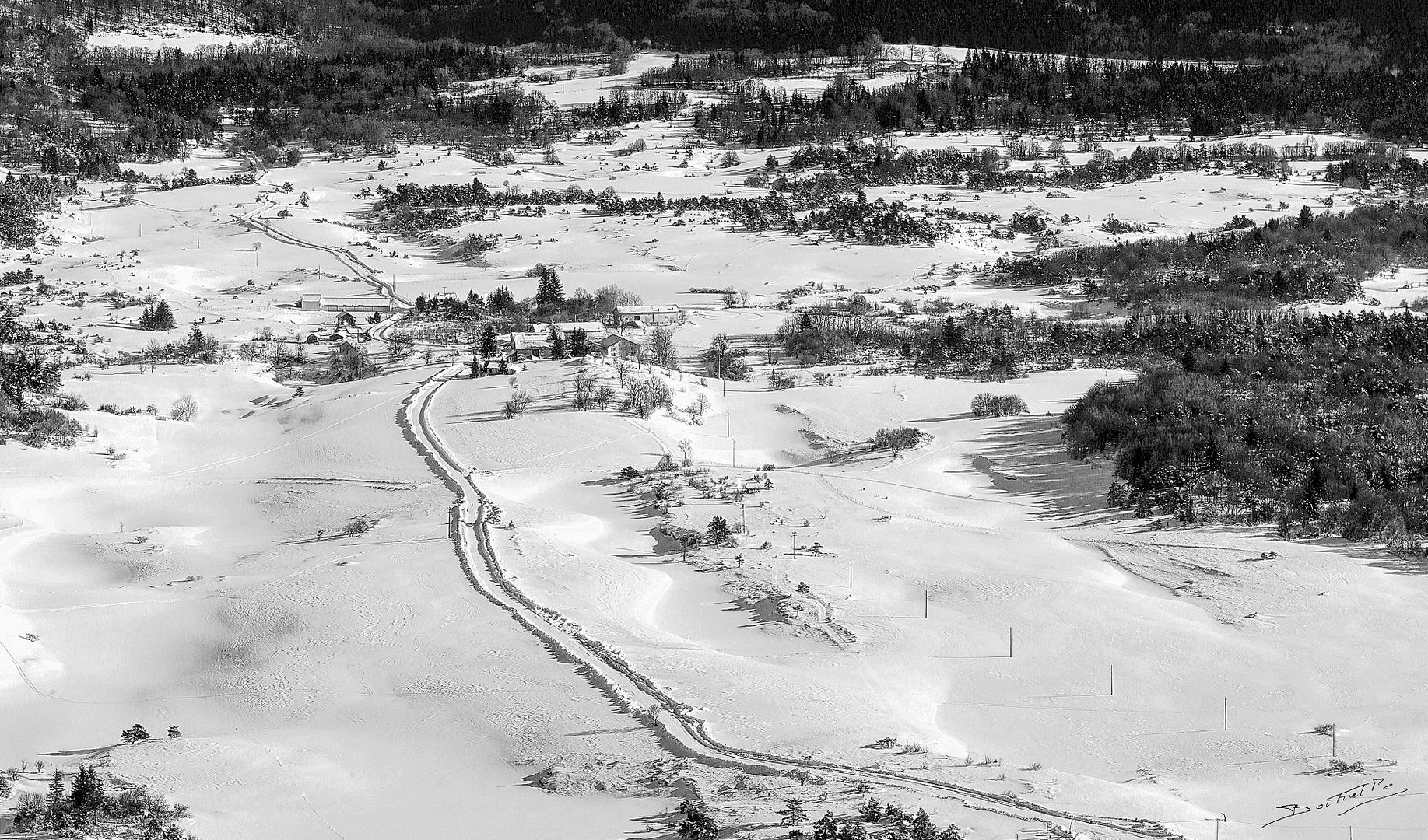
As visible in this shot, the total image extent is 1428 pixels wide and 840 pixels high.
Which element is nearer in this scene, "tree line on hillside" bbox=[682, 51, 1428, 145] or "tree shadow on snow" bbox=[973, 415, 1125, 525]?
"tree shadow on snow" bbox=[973, 415, 1125, 525]

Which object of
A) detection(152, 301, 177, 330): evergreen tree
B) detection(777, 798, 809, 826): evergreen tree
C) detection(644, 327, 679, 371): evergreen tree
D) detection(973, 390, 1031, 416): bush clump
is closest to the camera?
detection(777, 798, 809, 826): evergreen tree

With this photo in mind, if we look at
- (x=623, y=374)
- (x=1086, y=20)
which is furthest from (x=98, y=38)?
(x=623, y=374)

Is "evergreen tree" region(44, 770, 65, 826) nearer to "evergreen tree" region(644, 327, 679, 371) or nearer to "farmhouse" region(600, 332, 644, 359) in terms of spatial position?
"evergreen tree" region(644, 327, 679, 371)

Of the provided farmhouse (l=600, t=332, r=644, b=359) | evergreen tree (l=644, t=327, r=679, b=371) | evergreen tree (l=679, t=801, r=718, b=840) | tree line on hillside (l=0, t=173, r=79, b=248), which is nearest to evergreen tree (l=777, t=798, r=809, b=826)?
evergreen tree (l=679, t=801, r=718, b=840)

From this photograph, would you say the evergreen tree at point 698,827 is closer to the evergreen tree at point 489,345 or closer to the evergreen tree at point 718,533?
the evergreen tree at point 718,533

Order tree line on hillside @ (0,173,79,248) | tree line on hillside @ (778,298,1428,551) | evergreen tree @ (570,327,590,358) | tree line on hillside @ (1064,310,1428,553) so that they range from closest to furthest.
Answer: tree line on hillside @ (1064,310,1428,553)
tree line on hillside @ (778,298,1428,551)
evergreen tree @ (570,327,590,358)
tree line on hillside @ (0,173,79,248)
